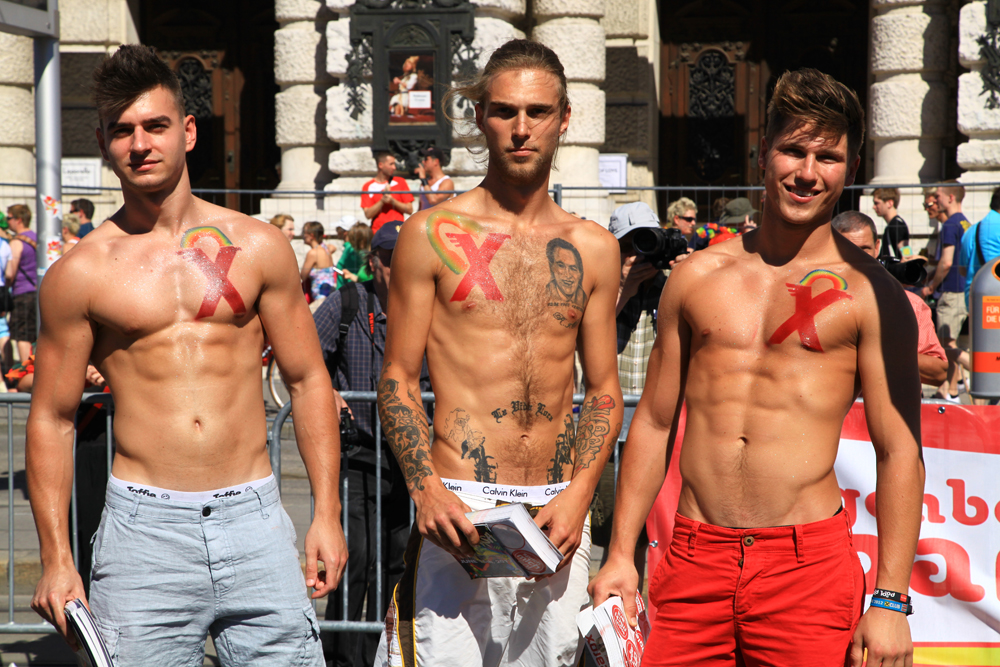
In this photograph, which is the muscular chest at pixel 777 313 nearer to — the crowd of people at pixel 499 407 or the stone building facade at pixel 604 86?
the crowd of people at pixel 499 407

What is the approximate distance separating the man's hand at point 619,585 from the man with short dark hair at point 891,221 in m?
7.24

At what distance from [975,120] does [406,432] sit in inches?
368

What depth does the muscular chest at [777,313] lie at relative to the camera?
2713mm

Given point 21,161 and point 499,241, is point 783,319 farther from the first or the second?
point 21,161

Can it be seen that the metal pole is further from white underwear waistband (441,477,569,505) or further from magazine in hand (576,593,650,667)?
magazine in hand (576,593,650,667)

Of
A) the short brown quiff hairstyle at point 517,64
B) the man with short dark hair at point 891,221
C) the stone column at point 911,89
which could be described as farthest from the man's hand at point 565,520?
the stone column at point 911,89

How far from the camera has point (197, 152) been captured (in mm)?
13914

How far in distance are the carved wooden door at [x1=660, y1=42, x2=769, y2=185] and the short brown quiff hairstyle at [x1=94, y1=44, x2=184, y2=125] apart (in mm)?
10778

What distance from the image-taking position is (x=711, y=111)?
12.9 meters

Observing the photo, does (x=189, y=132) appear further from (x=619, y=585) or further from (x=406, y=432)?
(x=619, y=585)

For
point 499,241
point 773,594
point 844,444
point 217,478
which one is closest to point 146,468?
point 217,478

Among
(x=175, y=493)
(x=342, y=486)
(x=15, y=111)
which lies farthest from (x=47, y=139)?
(x=15, y=111)

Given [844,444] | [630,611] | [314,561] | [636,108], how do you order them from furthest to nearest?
[636,108] < [844,444] < [314,561] < [630,611]

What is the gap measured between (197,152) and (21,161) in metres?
2.30
